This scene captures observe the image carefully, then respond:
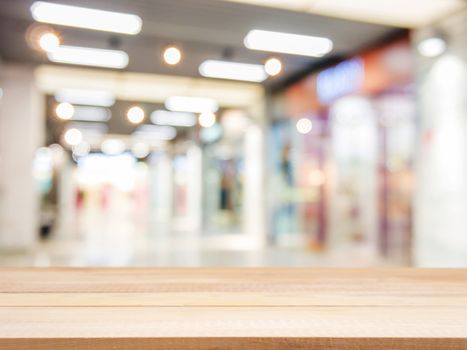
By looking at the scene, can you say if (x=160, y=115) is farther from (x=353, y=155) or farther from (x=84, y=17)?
(x=84, y=17)

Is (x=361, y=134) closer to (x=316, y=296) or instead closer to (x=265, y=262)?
(x=265, y=262)

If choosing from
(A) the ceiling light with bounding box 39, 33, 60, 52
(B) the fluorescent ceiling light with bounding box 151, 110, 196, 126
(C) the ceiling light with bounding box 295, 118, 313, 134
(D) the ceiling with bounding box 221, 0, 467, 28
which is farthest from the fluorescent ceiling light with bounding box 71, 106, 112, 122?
(D) the ceiling with bounding box 221, 0, 467, 28

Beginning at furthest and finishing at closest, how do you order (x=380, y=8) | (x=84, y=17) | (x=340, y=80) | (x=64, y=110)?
(x=64, y=110)
(x=340, y=80)
(x=84, y=17)
(x=380, y=8)

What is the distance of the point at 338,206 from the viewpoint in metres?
8.09

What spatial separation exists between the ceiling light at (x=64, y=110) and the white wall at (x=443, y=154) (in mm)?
7991

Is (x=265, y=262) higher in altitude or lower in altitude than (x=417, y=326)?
lower

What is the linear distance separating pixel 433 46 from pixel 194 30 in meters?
3.08

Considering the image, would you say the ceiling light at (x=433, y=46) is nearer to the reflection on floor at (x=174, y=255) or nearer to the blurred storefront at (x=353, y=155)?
the blurred storefront at (x=353, y=155)

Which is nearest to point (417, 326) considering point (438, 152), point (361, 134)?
point (438, 152)

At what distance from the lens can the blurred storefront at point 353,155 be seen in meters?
6.91

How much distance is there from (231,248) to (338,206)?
217 centimetres

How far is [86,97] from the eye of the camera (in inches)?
420

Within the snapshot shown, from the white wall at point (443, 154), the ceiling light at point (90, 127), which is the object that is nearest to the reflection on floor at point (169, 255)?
the white wall at point (443, 154)

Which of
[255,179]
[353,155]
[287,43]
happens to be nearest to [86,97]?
[255,179]
